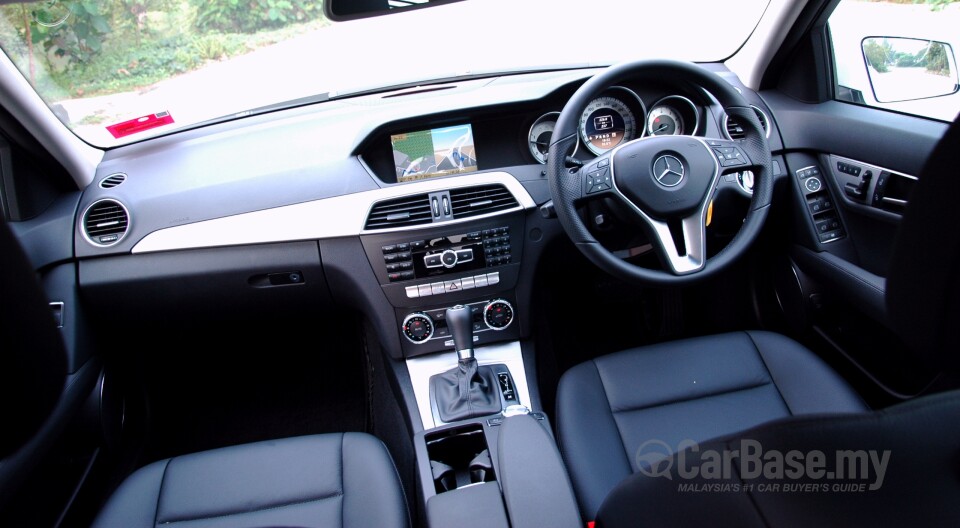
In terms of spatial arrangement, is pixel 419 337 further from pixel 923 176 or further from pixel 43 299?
pixel 923 176

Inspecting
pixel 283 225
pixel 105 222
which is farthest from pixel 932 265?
pixel 105 222

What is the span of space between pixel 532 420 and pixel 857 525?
688 millimetres

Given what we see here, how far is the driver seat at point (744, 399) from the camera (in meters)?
0.79

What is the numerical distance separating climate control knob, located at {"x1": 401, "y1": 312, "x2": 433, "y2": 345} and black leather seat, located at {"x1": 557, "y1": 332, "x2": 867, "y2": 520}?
48 centimetres

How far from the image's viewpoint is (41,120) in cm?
188

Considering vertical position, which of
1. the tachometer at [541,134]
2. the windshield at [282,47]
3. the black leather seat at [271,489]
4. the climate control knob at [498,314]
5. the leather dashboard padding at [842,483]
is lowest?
the black leather seat at [271,489]

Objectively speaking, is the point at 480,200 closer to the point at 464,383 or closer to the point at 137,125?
the point at 464,383

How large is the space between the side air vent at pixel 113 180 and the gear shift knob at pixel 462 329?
1196mm

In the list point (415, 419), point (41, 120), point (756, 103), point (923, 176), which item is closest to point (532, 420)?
point (415, 419)

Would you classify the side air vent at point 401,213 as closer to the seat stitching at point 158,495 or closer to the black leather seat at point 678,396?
the black leather seat at point 678,396

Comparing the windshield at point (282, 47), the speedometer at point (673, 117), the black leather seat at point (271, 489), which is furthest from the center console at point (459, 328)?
the windshield at point (282, 47)

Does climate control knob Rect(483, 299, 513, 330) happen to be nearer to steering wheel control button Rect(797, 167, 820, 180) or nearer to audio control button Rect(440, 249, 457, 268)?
audio control button Rect(440, 249, 457, 268)

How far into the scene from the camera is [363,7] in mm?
1542

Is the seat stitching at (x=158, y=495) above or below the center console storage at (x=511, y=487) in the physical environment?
below
